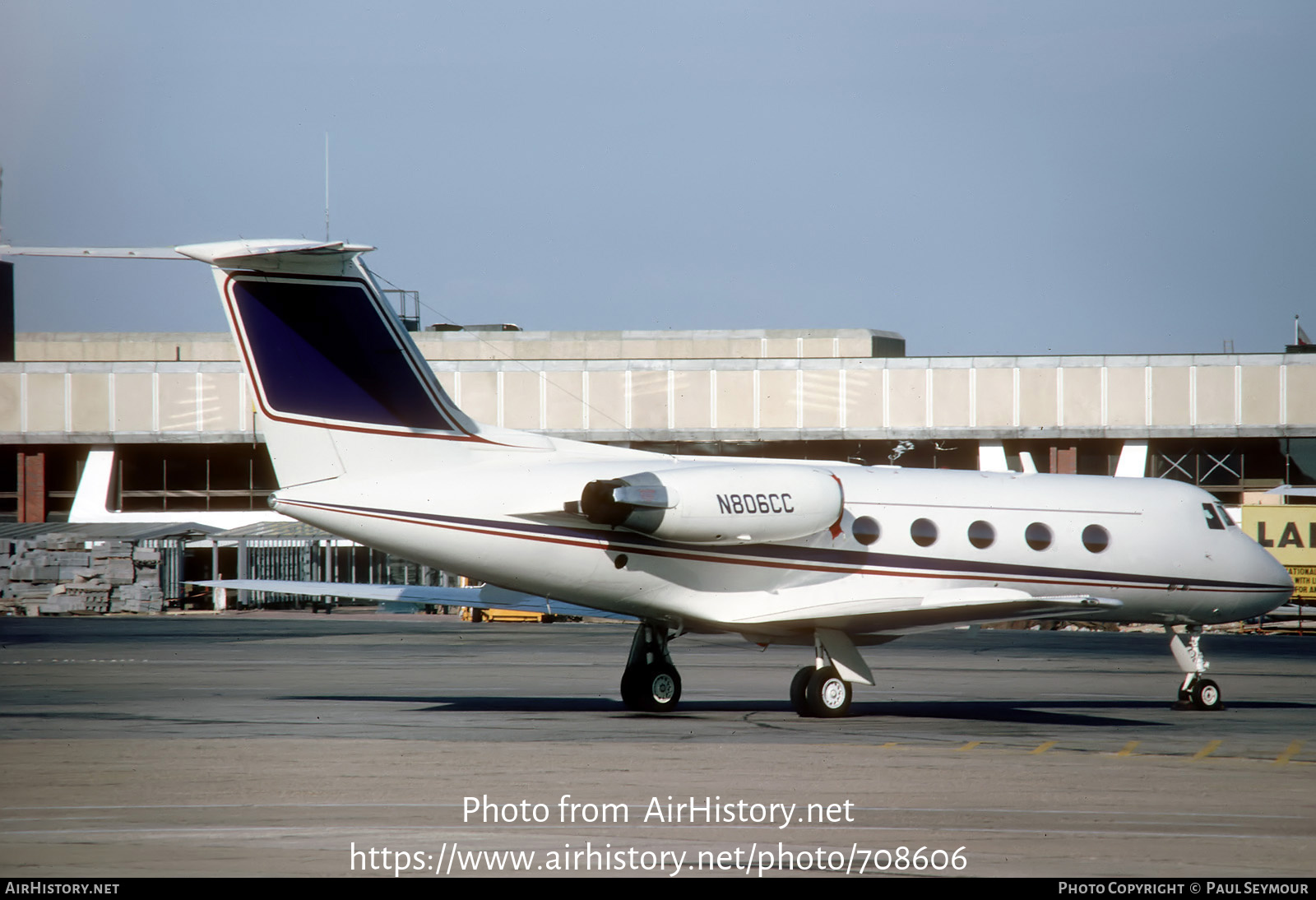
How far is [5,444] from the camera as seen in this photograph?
55.5 meters

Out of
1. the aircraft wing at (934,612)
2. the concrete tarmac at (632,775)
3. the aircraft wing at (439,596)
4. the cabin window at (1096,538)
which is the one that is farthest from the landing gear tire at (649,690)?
the cabin window at (1096,538)

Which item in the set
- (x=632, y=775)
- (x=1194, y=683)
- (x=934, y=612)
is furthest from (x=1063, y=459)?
(x=632, y=775)

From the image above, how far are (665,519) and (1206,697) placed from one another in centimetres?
874

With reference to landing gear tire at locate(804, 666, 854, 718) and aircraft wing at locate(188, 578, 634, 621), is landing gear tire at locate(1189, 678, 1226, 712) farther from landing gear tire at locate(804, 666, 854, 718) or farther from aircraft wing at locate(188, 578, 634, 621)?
aircraft wing at locate(188, 578, 634, 621)

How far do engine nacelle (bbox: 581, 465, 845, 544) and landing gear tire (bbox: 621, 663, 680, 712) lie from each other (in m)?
2.43

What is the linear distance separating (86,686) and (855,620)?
12.6 metres

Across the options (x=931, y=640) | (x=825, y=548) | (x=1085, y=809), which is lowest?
(x=931, y=640)

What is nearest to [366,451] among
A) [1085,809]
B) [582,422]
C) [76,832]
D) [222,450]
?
[76,832]

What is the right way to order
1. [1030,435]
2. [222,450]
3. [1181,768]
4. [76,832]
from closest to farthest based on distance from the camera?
[76,832], [1181,768], [1030,435], [222,450]

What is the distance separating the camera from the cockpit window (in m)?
21.4

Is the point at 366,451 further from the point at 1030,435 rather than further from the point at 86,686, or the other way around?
the point at 1030,435

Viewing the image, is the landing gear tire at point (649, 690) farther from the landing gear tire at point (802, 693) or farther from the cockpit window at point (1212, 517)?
the cockpit window at point (1212, 517)

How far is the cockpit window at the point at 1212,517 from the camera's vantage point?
21.4 metres

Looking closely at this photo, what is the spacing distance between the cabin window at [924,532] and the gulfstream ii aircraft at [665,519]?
0.04 metres
